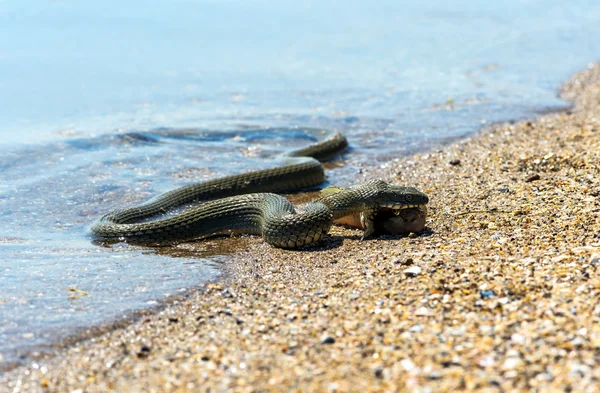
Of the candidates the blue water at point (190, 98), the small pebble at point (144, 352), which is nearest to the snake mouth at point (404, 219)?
the blue water at point (190, 98)

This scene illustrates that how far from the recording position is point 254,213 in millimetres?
9266

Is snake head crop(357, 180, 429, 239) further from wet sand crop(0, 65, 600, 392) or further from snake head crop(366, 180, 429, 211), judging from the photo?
wet sand crop(0, 65, 600, 392)

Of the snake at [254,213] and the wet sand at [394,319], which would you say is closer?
the wet sand at [394,319]

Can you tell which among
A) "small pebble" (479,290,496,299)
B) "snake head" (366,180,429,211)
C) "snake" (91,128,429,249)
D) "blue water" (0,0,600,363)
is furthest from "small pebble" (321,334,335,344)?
"snake head" (366,180,429,211)

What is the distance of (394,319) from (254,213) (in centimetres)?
424

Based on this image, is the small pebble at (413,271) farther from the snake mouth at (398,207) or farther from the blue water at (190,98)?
the blue water at (190,98)

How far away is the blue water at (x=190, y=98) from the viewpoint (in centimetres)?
768

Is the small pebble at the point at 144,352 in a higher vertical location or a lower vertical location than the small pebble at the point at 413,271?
lower

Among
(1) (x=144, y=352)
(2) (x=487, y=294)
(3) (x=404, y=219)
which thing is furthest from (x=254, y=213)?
(2) (x=487, y=294)

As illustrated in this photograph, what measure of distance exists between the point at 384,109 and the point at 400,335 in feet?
48.0

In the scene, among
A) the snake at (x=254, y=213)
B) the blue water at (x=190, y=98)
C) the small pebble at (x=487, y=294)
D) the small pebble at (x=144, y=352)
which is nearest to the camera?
the small pebble at (x=144, y=352)

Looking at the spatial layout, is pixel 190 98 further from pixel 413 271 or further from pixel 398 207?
pixel 413 271

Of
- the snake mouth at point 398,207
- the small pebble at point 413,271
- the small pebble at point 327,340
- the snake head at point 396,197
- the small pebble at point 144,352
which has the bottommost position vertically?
the small pebble at point 144,352

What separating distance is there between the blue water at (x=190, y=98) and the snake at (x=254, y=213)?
1.93 feet
